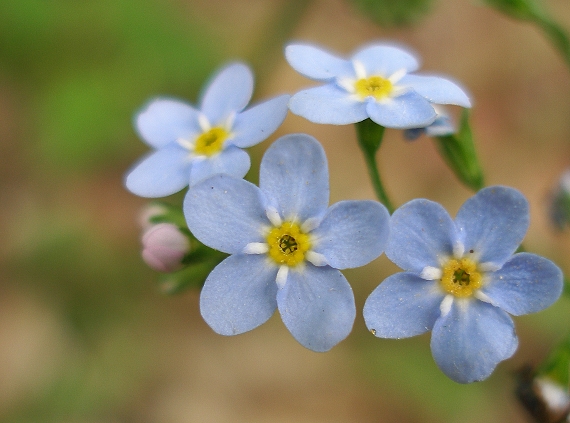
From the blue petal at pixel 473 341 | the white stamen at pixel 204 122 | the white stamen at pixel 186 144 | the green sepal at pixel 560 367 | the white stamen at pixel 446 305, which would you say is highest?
the white stamen at pixel 204 122

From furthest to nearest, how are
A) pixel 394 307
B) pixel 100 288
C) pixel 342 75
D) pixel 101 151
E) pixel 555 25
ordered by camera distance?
pixel 101 151
pixel 100 288
pixel 555 25
pixel 342 75
pixel 394 307

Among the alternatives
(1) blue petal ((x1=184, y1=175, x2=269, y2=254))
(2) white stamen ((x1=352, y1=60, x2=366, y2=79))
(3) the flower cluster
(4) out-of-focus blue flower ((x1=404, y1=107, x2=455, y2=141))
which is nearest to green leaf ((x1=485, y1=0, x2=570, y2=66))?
(4) out-of-focus blue flower ((x1=404, y1=107, x2=455, y2=141))

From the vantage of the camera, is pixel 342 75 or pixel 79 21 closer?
pixel 342 75

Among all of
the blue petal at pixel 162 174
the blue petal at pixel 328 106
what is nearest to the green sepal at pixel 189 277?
the blue petal at pixel 162 174

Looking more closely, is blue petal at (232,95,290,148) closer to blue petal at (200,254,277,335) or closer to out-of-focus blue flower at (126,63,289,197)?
out-of-focus blue flower at (126,63,289,197)

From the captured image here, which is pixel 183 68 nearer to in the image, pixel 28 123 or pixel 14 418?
pixel 28 123

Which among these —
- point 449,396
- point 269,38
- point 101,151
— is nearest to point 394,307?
point 449,396

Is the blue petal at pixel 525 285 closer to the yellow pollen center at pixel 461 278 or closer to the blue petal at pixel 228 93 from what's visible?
the yellow pollen center at pixel 461 278
